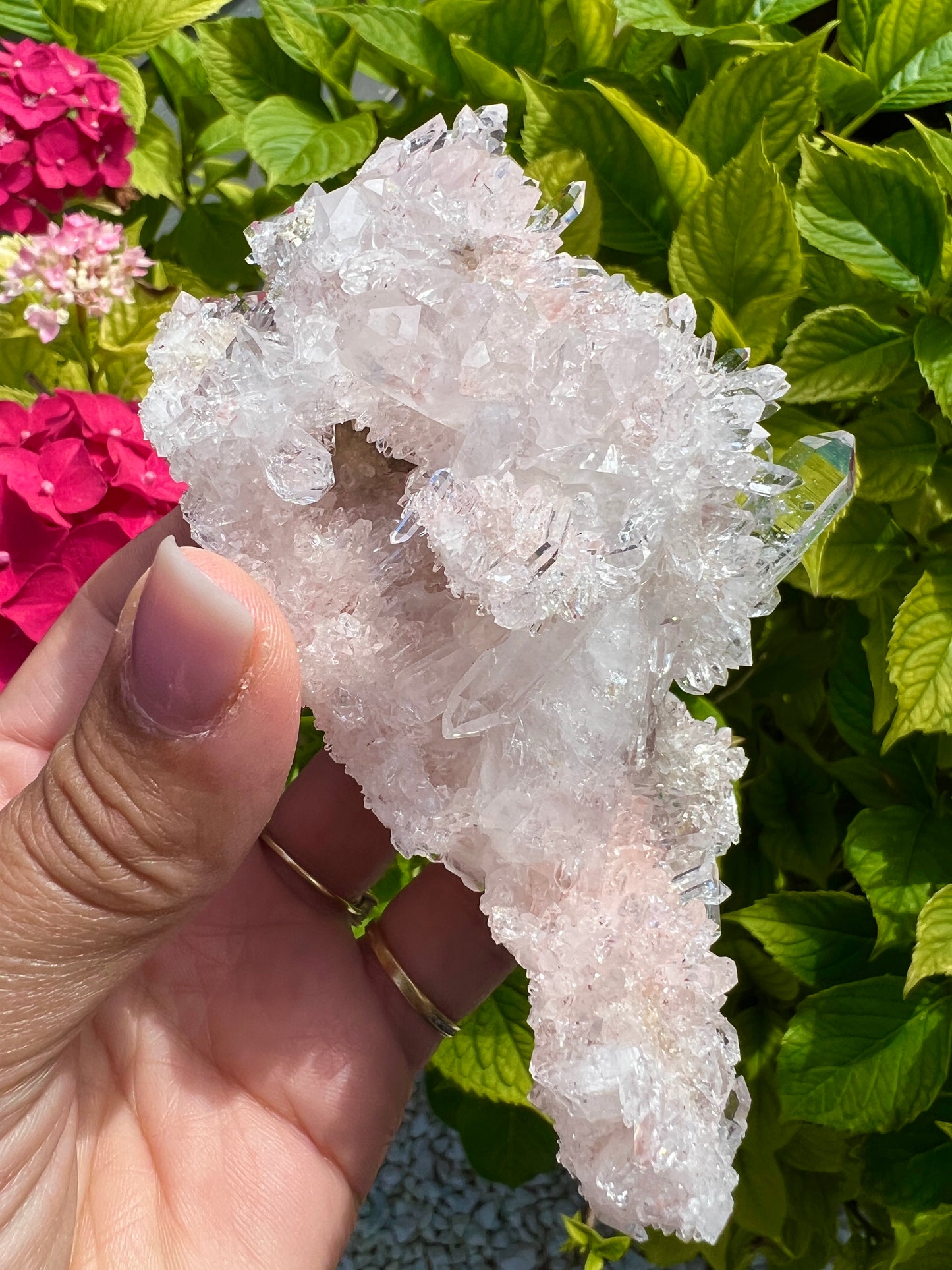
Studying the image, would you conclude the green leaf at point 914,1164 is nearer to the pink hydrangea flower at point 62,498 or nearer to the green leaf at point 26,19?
the pink hydrangea flower at point 62,498

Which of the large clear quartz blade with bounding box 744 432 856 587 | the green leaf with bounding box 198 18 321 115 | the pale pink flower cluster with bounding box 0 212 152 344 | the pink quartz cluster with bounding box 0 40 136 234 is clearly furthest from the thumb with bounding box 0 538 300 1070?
the green leaf with bounding box 198 18 321 115

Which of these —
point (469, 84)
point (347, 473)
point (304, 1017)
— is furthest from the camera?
point (469, 84)

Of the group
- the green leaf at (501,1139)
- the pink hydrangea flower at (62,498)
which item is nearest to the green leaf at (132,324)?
→ the pink hydrangea flower at (62,498)

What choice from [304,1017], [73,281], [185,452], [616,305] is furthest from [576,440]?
[73,281]

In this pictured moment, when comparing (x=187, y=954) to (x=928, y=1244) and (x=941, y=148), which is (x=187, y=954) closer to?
(x=928, y=1244)

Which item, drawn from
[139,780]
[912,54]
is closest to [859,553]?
[912,54]

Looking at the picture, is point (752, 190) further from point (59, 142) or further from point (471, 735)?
point (59, 142)

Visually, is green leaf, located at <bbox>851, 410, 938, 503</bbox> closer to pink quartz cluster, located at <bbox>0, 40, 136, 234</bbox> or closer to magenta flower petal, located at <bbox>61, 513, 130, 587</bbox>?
magenta flower petal, located at <bbox>61, 513, 130, 587</bbox>
